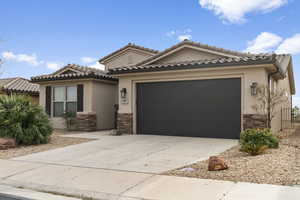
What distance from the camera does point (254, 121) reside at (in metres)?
9.79

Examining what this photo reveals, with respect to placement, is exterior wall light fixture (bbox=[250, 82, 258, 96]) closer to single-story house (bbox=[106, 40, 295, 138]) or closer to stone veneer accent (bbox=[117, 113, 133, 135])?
single-story house (bbox=[106, 40, 295, 138])

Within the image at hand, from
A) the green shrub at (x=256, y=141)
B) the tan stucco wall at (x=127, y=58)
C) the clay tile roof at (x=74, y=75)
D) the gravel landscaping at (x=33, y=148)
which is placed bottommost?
the gravel landscaping at (x=33, y=148)

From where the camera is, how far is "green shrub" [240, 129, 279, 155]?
6766mm

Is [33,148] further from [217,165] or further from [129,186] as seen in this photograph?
[217,165]

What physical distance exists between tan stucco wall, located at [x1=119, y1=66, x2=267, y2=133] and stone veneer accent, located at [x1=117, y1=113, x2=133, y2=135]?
20 cm

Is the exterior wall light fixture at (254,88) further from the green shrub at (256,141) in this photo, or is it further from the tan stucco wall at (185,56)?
the tan stucco wall at (185,56)

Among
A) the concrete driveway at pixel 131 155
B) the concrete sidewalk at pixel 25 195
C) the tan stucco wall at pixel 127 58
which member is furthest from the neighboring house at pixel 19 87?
the concrete sidewalk at pixel 25 195

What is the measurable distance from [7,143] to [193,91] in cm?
766

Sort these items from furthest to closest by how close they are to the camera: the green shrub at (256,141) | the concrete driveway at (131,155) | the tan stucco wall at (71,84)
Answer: the tan stucco wall at (71,84), the green shrub at (256,141), the concrete driveway at (131,155)

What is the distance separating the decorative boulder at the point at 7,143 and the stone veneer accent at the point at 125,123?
4.72 m

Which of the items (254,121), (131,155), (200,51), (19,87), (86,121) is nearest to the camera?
(131,155)

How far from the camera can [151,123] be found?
12.2 meters

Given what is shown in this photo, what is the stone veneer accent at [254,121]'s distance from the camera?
31.7ft

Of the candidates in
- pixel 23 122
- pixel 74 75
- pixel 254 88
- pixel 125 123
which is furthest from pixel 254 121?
pixel 74 75
